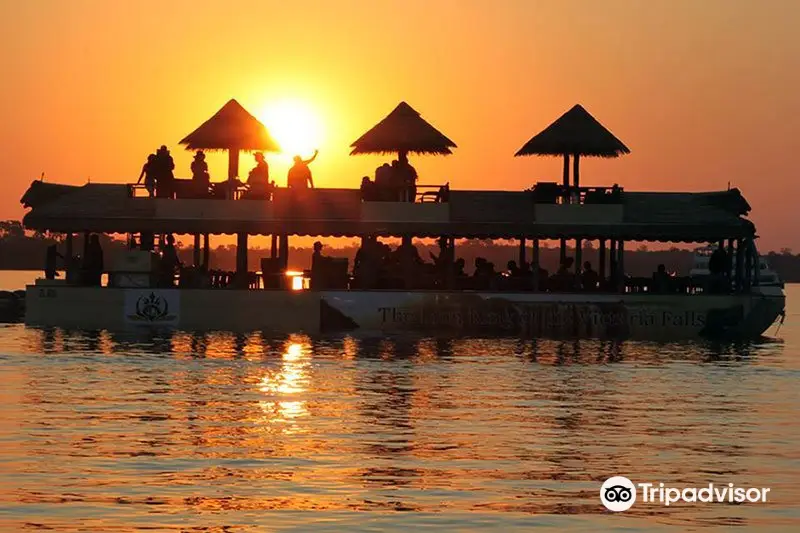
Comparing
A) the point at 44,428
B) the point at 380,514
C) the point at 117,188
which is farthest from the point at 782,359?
the point at 380,514

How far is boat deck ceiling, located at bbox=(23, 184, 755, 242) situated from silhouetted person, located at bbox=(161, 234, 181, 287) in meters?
1.00

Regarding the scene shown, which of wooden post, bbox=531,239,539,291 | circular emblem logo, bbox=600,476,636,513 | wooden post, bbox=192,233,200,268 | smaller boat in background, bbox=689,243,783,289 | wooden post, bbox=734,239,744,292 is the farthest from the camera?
smaller boat in background, bbox=689,243,783,289

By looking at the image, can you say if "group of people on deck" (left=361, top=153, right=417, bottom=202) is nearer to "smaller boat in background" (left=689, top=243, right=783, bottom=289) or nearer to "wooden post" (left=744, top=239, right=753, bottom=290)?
"wooden post" (left=744, top=239, right=753, bottom=290)

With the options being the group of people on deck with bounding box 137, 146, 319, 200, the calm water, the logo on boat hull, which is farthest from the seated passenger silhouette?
the calm water

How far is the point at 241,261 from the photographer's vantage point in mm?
45062

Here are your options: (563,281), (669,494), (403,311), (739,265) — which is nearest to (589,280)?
(563,281)

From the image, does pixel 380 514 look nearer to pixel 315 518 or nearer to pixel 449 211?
pixel 315 518

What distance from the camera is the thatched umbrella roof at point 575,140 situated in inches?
1802

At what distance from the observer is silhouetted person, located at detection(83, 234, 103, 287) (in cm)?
4450

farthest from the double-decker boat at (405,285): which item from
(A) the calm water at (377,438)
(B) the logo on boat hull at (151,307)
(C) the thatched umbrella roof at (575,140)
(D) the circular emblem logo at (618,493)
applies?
(D) the circular emblem logo at (618,493)

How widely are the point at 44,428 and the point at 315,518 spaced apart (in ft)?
25.0

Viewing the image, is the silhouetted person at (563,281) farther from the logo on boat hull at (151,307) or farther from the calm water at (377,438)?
the logo on boat hull at (151,307)

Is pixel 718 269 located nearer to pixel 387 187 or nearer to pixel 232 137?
pixel 387 187

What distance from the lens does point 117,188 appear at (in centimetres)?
4519
